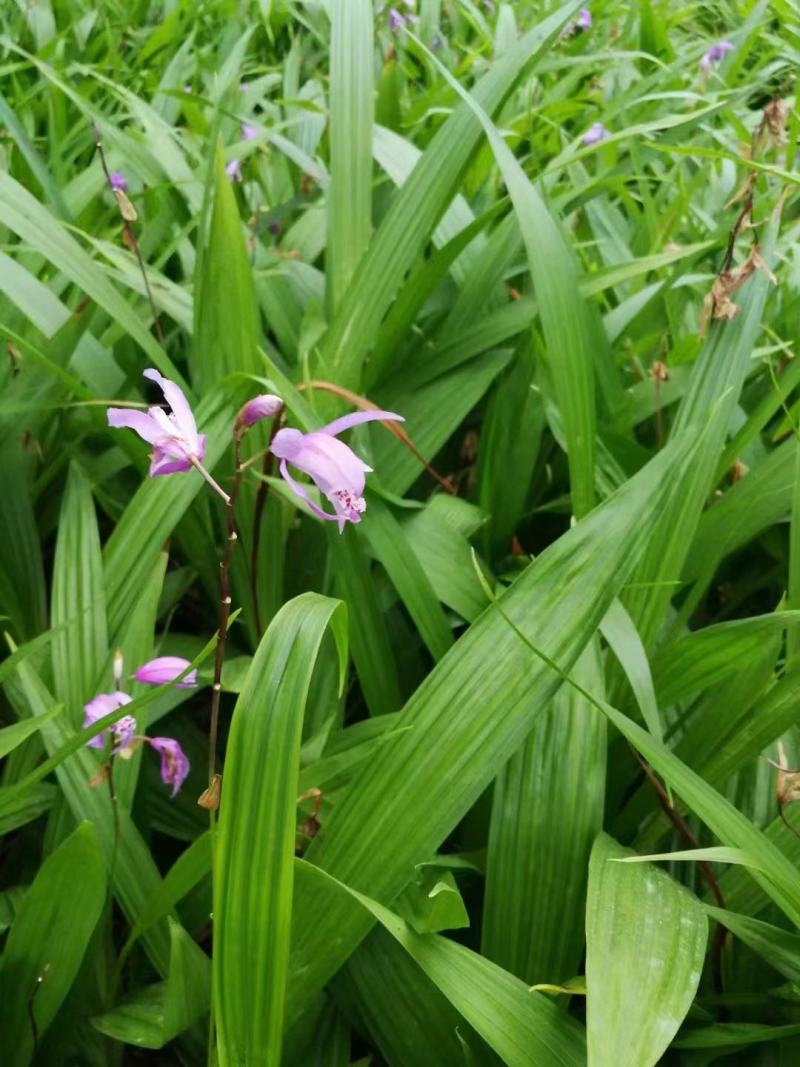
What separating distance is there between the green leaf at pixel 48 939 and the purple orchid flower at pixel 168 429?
24 centimetres

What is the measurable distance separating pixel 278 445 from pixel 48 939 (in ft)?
A: 1.18

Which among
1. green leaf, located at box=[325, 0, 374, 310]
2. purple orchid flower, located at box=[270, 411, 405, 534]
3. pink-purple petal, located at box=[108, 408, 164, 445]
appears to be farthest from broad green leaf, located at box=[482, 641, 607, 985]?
green leaf, located at box=[325, 0, 374, 310]

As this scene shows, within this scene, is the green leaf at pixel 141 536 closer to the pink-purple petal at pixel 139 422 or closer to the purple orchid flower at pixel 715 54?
the pink-purple petal at pixel 139 422

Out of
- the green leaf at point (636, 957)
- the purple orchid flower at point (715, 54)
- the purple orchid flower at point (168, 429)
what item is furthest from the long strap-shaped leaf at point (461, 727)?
the purple orchid flower at point (715, 54)

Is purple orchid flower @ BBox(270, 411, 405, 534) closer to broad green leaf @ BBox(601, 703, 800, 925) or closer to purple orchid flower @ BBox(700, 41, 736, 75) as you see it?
broad green leaf @ BBox(601, 703, 800, 925)

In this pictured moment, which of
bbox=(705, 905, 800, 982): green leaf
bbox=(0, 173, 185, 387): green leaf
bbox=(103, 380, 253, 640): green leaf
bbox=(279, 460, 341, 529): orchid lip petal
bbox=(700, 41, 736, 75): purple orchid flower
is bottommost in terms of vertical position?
bbox=(705, 905, 800, 982): green leaf

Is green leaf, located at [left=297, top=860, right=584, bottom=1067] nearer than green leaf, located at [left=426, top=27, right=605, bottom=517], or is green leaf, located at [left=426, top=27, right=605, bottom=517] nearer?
green leaf, located at [left=297, top=860, right=584, bottom=1067]

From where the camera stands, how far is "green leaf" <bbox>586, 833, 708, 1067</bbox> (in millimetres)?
555

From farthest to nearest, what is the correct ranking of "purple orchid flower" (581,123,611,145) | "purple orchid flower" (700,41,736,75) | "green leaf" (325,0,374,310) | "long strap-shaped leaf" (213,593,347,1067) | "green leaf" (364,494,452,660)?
"purple orchid flower" (700,41,736,75), "purple orchid flower" (581,123,611,145), "green leaf" (325,0,374,310), "green leaf" (364,494,452,660), "long strap-shaped leaf" (213,593,347,1067)

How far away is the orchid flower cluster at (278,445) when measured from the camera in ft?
1.98

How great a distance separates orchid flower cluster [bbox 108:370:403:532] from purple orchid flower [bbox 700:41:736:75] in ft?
6.78

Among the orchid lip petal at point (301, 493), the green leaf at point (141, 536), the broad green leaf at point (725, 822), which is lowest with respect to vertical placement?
the broad green leaf at point (725, 822)

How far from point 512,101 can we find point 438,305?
36.0 inches

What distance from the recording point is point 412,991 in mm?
699
